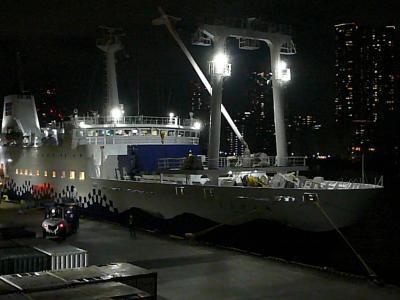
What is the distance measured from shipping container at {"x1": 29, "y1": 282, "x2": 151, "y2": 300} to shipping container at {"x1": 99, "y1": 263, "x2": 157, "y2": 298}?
2.57ft

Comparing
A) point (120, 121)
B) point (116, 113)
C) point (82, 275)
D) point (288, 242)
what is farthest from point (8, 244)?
point (116, 113)

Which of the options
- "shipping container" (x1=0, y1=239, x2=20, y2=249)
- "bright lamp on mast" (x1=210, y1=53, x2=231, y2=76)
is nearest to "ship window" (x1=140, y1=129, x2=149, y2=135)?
"bright lamp on mast" (x1=210, y1=53, x2=231, y2=76)

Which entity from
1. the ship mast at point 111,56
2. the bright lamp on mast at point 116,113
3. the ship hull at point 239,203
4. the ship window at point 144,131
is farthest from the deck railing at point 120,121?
the ship hull at point 239,203

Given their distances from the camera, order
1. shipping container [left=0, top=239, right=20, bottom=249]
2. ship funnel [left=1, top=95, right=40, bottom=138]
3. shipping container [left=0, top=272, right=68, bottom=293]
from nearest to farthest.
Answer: shipping container [left=0, top=272, right=68, bottom=293]
shipping container [left=0, top=239, right=20, bottom=249]
ship funnel [left=1, top=95, right=40, bottom=138]

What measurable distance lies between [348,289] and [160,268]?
17.9 ft

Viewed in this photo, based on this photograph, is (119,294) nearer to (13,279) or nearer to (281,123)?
(13,279)

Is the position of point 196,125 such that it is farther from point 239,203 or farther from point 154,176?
point 239,203

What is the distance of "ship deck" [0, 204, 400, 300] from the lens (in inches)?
503

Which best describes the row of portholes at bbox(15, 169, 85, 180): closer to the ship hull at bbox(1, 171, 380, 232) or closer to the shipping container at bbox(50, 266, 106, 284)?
the ship hull at bbox(1, 171, 380, 232)

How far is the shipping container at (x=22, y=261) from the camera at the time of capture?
39.5 ft

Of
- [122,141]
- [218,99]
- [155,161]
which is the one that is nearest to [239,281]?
[218,99]

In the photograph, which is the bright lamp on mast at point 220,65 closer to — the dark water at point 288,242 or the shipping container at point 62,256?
the dark water at point 288,242

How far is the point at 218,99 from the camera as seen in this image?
73.8 ft

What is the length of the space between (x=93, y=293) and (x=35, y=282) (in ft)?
4.48
